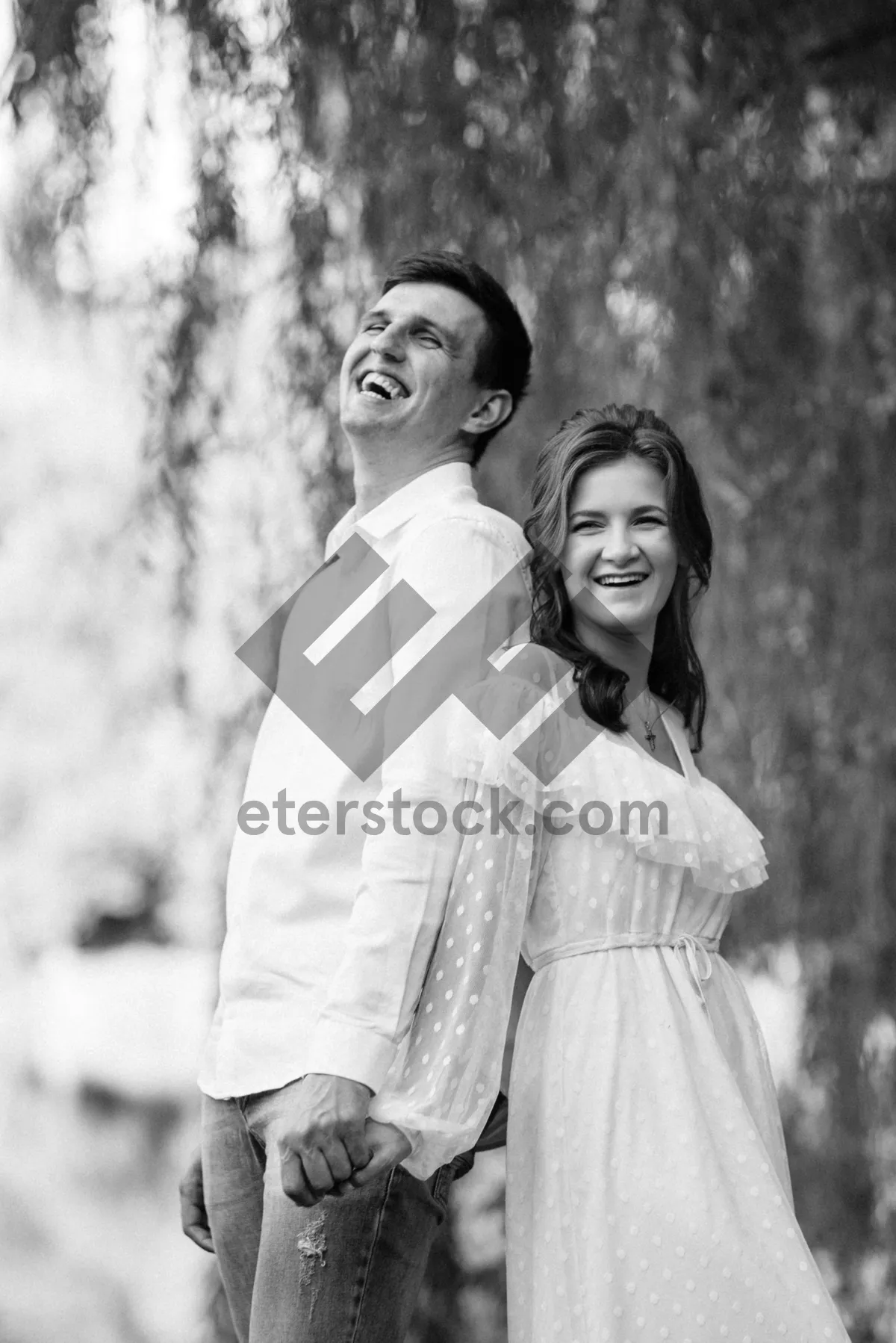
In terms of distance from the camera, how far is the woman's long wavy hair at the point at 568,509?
100 cm

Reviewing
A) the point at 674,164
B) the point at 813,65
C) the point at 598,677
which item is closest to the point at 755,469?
the point at 674,164

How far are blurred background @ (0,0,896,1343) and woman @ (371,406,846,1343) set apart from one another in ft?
2.22

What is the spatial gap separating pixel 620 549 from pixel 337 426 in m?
0.81

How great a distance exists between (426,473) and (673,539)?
0.23 meters


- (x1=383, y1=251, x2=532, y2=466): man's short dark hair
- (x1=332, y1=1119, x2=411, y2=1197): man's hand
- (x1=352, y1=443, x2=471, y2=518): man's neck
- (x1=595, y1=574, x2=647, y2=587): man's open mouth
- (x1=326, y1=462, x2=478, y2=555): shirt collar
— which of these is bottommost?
(x1=332, y1=1119, x2=411, y2=1197): man's hand

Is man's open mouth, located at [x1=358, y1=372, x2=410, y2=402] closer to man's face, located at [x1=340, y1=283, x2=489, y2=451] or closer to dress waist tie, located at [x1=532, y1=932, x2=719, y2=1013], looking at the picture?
man's face, located at [x1=340, y1=283, x2=489, y2=451]

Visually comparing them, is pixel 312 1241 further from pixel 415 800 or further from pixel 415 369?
pixel 415 369

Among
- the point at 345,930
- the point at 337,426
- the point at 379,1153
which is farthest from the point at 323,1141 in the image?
the point at 337,426

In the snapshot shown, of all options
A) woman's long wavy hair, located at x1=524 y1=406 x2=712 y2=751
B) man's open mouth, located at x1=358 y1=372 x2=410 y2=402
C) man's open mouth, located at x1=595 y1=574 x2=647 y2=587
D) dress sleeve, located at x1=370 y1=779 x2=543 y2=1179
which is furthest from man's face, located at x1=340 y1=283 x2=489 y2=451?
dress sleeve, located at x1=370 y1=779 x2=543 y2=1179

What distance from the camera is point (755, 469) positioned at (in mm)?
1755

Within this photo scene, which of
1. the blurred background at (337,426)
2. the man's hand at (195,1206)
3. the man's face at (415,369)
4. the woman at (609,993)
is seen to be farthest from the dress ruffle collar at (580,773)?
the blurred background at (337,426)

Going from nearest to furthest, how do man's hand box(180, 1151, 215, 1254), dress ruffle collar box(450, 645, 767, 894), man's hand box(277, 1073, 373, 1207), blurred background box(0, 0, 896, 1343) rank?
man's hand box(277, 1073, 373, 1207), dress ruffle collar box(450, 645, 767, 894), man's hand box(180, 1151, 215, 1254), blurred background box(0, 0, 896, 1343)

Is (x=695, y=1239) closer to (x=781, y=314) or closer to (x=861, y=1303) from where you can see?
(x=861, y=1303)

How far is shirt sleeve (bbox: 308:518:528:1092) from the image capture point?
0.83 metres
